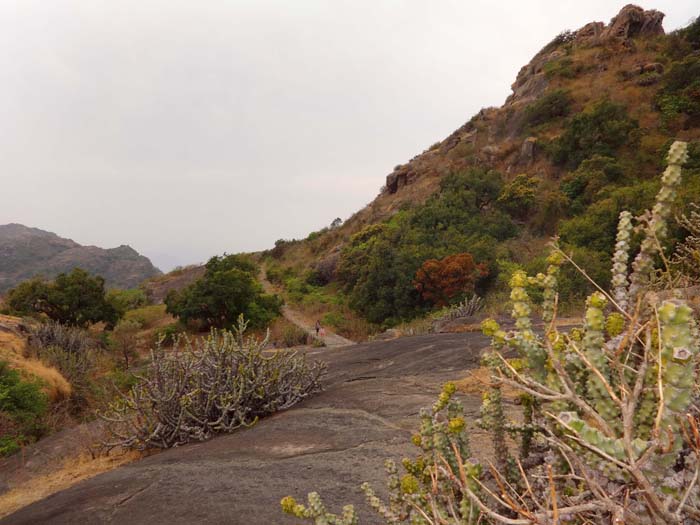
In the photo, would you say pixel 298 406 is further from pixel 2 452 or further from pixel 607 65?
pixel 607 65

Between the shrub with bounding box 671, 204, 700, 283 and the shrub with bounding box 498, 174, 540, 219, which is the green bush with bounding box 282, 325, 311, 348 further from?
the shrub with bounding box 498, 174, 540, 219

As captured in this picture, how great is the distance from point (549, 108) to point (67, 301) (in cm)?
3141

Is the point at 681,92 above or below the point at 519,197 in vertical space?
above

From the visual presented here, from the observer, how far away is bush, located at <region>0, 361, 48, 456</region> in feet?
22.1

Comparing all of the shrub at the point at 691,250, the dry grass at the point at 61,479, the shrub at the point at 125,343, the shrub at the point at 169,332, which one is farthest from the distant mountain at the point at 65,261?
the shrub at the point at 691,250

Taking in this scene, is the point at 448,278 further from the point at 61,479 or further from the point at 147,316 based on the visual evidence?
the point at 147,316

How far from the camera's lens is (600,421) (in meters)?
1.05

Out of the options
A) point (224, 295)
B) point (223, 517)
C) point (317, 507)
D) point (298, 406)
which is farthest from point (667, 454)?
point (224, 295)

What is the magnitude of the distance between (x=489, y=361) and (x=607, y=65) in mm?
37061

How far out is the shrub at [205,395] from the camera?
14.8ft

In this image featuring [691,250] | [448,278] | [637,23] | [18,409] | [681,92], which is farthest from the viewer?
[637,23]

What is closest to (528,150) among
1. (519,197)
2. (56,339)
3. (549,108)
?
(549,108)

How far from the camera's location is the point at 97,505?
9.74ft

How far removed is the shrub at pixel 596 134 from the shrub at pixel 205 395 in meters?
21.6
